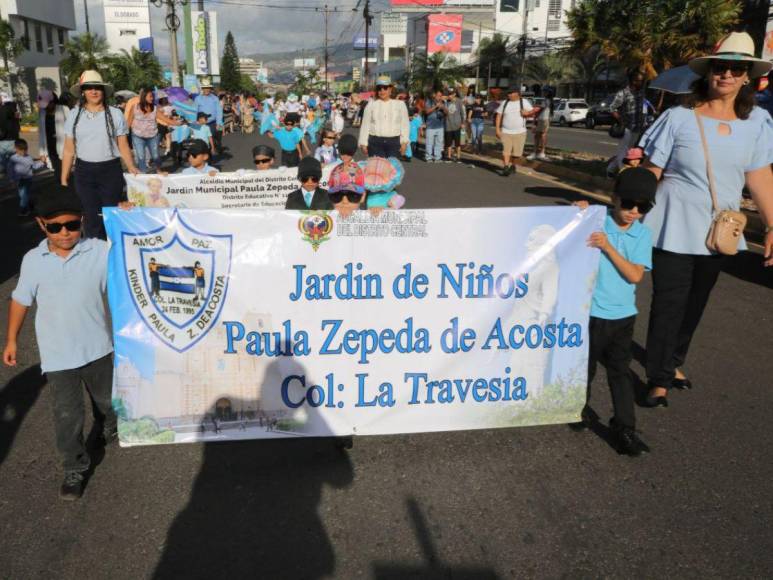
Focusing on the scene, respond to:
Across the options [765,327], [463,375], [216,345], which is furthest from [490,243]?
[765,327]

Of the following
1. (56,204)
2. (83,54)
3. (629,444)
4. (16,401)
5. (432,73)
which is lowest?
(16,401)

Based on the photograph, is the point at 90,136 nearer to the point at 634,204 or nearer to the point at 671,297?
the point at 634,204

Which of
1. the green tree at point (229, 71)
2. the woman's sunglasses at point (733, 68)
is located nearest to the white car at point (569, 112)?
the woman's sunglasses at point (733, 68)

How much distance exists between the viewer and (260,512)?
302cm

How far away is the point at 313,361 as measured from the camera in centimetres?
337

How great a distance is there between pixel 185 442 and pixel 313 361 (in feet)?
2.53

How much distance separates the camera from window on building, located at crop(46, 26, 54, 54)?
55062 mm

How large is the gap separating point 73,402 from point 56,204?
93 centimetres

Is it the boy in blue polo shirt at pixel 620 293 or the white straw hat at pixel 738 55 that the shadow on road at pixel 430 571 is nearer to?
the boy in blue polo shirt at pixel 620 293

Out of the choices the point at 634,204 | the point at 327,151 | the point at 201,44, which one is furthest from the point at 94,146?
the point at 201,44

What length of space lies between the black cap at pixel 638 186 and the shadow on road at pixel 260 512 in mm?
1912

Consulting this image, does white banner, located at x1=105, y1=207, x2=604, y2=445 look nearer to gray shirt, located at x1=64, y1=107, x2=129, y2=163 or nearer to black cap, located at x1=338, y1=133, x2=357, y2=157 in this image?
black cap, located at x1=338, y1=133, x2=357, y2=157

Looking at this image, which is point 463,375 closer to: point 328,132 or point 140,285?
point 140,285

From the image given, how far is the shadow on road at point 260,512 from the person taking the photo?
2.67 meters
